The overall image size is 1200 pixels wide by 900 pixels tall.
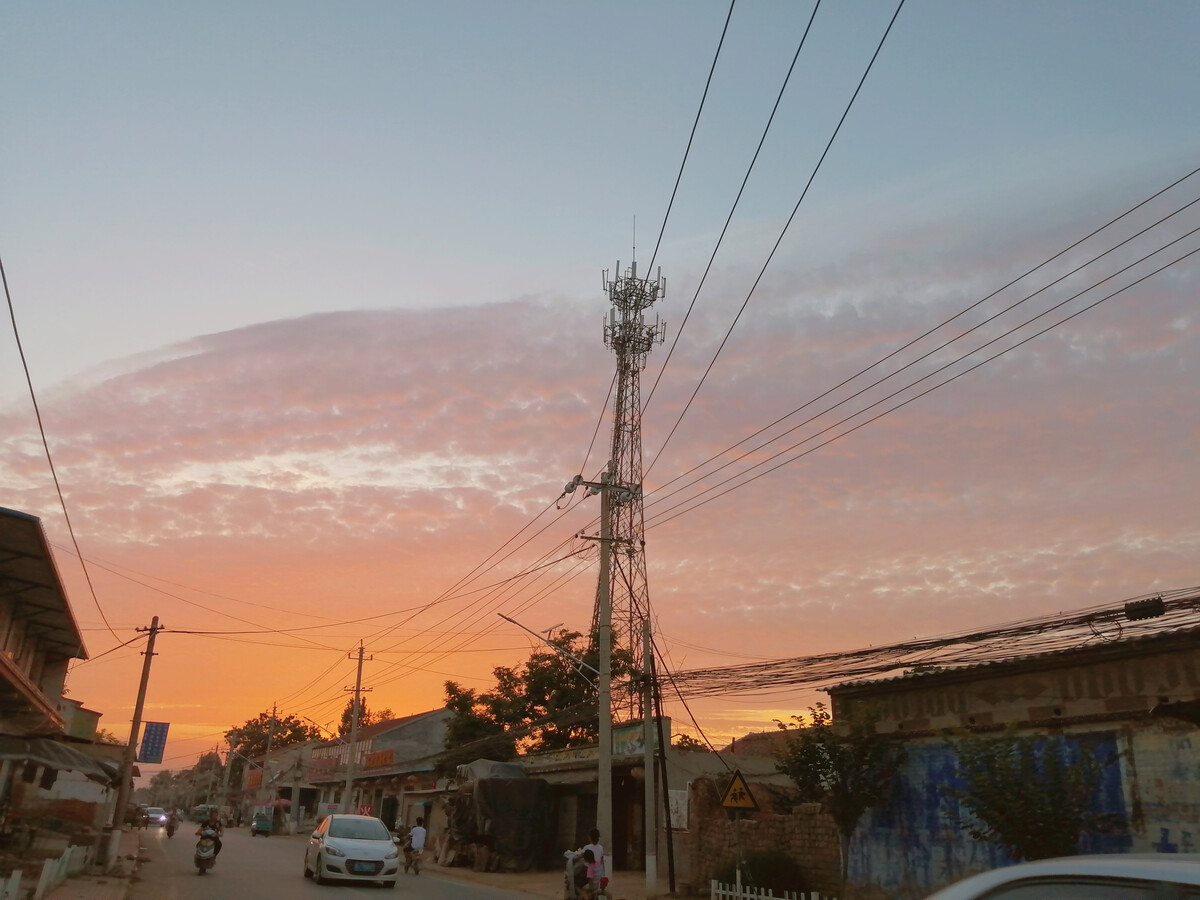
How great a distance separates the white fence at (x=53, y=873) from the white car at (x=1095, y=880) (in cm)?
1265

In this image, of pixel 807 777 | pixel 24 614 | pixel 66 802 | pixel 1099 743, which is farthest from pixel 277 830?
pixel 1099 743

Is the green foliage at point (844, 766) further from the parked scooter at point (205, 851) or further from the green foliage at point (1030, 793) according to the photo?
the parked scooter at point (205, 851)

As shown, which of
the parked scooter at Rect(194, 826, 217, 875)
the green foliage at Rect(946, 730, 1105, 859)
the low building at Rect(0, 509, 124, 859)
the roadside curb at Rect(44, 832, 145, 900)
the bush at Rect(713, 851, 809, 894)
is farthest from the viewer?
the parked scooter at Rect(194, 826, 217, 875)

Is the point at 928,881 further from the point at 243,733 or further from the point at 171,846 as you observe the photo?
the point at 243,733

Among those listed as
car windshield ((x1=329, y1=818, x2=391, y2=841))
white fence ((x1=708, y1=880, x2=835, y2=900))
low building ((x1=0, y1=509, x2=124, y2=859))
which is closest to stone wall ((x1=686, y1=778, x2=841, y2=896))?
white fence ((x1=708, y1=880, x2=835, y2=900))

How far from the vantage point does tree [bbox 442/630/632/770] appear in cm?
4391

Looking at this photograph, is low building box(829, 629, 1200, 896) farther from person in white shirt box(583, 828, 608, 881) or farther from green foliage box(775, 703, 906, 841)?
person in white shirt box(583, 828, 608, 881)

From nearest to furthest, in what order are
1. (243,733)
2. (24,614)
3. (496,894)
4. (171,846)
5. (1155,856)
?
1. (1155,856)
2. (496,894)
3. (24,614)
4. (171,846)
5. (243,733)

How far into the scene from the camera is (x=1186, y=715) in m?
12.8

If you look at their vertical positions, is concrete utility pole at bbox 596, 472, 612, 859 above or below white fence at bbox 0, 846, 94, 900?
above

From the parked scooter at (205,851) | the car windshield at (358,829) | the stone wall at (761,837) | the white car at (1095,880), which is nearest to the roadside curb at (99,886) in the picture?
the parked scooter at (205,851)

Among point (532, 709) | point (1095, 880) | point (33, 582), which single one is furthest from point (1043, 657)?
point (532, 709)

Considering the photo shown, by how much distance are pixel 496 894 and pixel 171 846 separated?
23.2 metres

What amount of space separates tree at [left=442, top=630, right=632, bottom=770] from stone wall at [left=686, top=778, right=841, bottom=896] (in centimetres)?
2047
